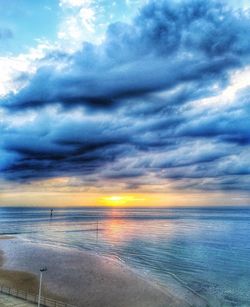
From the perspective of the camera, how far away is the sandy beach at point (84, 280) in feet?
154

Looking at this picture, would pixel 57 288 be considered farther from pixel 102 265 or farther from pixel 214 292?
pixel 214 292

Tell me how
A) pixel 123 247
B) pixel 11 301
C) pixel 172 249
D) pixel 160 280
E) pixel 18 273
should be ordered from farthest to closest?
pixel 123 247, pixel 172 249, pixel 18 273, pixel 160 280, pixel 11 301

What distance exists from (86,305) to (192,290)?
55.5ft

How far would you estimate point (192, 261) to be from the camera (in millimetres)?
72875

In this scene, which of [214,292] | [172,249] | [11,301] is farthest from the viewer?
[172,249]

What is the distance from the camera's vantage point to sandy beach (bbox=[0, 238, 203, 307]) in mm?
46969

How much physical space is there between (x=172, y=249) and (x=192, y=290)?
38020 mm

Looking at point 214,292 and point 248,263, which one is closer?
point 214,292

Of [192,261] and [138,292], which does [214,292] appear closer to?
[138,292]

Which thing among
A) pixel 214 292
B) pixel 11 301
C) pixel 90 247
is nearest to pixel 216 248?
pixel 90 247

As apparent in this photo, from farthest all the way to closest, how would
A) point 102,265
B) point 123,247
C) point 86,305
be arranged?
point 123,247
point 102,265
point 86,305

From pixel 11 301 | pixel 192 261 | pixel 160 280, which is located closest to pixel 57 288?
pixel 11 301

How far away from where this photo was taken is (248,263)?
71.8 metres

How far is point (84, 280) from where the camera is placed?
5725 centimetres
